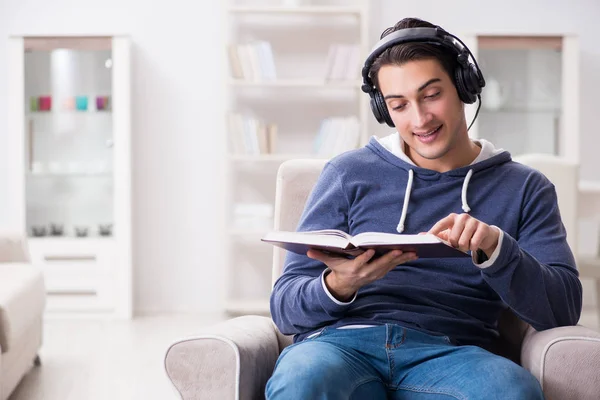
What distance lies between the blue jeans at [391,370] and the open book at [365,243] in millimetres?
194

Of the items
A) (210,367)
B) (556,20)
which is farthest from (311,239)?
(556,20)

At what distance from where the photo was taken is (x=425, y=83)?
5.53ft

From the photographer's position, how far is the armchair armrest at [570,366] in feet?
4.92

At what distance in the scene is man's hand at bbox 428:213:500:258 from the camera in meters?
1.44

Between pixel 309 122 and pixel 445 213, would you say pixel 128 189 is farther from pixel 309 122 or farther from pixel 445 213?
pixel 445 213

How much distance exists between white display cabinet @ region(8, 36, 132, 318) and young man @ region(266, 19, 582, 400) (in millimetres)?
3010

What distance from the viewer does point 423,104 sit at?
170 cm

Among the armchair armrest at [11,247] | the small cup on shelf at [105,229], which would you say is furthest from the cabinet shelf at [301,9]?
the armchair armrest at [11,247]

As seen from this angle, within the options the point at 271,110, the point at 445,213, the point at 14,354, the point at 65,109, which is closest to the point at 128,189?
the point at 65,109

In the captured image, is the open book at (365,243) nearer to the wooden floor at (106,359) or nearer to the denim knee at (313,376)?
the denim knee at (313,376)

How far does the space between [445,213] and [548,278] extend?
0.86 feet

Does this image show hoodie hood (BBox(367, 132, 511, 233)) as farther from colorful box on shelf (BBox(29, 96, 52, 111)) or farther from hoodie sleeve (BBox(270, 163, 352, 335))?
colorful box on shelf (BBox(29, 96, 52, 111))

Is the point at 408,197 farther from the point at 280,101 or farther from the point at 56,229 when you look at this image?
the point at 56,229

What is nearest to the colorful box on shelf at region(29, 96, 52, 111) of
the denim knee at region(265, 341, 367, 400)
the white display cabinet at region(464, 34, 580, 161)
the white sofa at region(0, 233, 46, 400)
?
the white sofa at region(0, 233, 46, 400)
